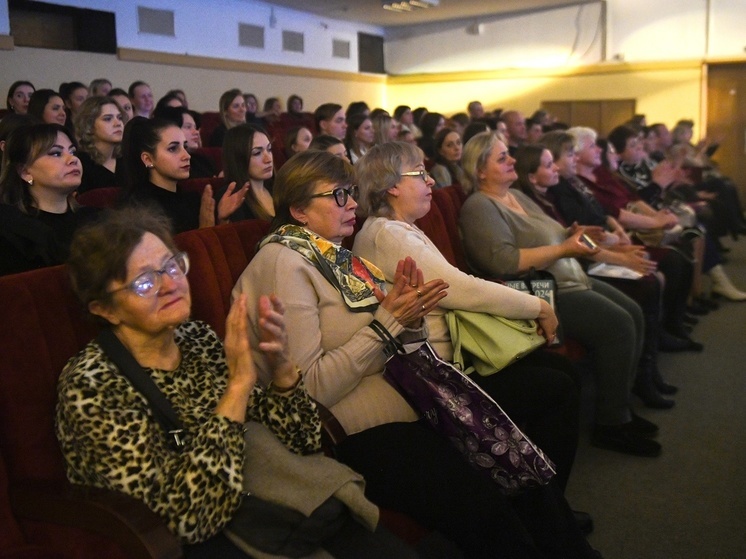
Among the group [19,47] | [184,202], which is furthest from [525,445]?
[19,47]

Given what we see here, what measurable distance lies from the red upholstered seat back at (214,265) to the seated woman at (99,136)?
72.2 inches

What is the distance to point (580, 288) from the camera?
302cm

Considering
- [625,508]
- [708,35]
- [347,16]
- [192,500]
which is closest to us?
[192,500]

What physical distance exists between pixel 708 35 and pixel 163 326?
11.2 m

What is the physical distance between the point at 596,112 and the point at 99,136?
376 inches

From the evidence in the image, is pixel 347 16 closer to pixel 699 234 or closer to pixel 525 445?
pixel 699 234

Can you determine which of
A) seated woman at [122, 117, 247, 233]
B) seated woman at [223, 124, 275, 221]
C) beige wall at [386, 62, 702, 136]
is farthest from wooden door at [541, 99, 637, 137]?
seated woman at [122, 117, 247, 233]

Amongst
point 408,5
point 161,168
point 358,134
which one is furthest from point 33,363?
point 408,5

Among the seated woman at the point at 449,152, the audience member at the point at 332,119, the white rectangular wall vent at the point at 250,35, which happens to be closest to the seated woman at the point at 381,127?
the audience member at the point at 332,119

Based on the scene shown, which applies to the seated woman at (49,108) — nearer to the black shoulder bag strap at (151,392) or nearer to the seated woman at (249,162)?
the seated woman at (249,162)

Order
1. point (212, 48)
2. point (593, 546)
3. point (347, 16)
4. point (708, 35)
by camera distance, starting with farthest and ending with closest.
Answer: point (347, 16) → point (708, 35) → point (212, 48) → point (593, 546)

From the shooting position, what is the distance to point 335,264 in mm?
1935

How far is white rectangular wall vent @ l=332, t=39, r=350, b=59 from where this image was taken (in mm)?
12078

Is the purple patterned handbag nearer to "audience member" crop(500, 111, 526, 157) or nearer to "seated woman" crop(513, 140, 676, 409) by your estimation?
"seated woman" crop(513, 140, 676, 409)
